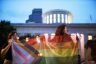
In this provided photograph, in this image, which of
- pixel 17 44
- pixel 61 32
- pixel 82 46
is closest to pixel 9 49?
pixel 17 44

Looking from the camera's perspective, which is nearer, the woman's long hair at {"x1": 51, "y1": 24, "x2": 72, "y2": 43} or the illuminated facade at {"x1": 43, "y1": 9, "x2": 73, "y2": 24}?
the woman's long hair at {"x1": 51, "y1": 24, "x2": 72, "y2": 43}

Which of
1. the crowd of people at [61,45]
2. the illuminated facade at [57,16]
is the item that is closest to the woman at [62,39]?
the crowd of people at [61,45]

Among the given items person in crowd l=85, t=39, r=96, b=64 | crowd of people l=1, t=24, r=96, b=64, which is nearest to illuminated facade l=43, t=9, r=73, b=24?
person in crowd l=85, t=39, r=96, b=64

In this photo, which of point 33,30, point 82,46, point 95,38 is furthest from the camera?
point 33,30

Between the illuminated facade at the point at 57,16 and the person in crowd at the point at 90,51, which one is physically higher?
the illuminated facade at the point at 57,16

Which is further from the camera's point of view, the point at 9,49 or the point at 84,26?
the point at 84,26

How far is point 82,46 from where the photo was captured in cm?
612

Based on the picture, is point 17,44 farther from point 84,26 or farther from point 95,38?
point 84,26

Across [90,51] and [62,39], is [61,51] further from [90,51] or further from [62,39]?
[90,51]

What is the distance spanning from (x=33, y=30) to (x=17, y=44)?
Answer: 178ft

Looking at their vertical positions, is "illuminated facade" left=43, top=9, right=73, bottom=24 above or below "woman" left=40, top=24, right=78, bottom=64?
above

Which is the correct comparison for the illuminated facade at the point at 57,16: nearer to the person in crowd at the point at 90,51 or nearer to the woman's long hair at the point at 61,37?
the person in crowd at the point at 90,51

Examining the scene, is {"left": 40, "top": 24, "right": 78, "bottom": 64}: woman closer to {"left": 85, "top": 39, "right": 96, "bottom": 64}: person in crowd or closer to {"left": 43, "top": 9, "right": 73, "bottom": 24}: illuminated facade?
{"left": 85, "top": 39, "right": 96, "bottom": 64}: person in crowd

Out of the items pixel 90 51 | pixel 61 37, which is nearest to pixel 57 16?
pixel 90 51
